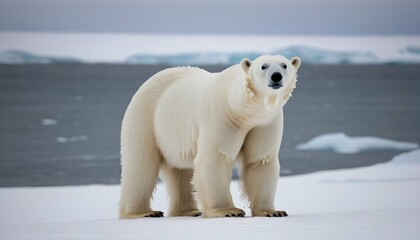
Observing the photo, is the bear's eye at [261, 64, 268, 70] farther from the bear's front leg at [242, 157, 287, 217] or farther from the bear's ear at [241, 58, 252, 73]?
the bear's front leg at [242, 157, 287, 217]

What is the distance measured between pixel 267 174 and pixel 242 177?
176 mm

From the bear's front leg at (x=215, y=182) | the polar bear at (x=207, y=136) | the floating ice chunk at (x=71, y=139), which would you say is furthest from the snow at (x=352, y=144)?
the bear's front leg at (x=215, y=182)

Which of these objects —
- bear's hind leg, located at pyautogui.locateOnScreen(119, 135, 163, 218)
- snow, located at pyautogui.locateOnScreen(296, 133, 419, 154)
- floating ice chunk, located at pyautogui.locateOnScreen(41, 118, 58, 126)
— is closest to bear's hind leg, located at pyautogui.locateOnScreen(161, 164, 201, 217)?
bear's hind leg, located at pyautogui.locateOnScreen(119, 135, 163, 218)

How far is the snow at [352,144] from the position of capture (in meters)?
20.4

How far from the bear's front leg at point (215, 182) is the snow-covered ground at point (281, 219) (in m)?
0.15

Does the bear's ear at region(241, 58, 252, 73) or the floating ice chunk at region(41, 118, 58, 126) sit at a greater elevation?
the floating ice chunk at region(41, 118, 58, 126)

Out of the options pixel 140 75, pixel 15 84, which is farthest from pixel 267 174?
pixel 140 75

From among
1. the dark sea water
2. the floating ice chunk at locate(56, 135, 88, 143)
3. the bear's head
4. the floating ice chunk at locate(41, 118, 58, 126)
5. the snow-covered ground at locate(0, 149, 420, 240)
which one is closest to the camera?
the snow-covered ground at locate(0, 149, 420, 240)

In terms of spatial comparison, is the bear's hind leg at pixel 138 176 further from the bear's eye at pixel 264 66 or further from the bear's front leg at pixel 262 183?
the bear's eye at pixel 264 66

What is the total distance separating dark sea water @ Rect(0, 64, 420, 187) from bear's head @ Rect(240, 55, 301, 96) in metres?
8.92

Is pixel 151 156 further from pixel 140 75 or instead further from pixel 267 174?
pixel 140 75

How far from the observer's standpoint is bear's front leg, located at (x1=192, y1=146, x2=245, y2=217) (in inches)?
199

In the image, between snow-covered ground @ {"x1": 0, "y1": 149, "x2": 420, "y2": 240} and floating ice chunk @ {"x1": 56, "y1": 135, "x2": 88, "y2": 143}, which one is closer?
snow-covered ground @ {"x1": 0, "y1": 149, "x2": 420, "y2": 240}

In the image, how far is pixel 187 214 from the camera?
5879mm
